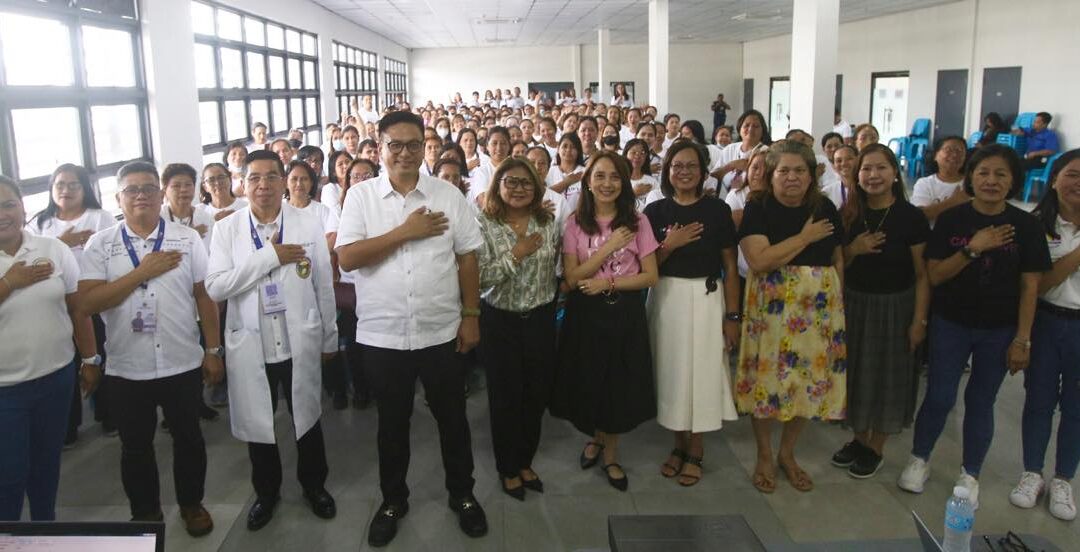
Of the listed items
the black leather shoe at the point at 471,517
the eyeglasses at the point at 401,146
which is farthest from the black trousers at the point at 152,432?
the eyeglasses at the point at 401,146

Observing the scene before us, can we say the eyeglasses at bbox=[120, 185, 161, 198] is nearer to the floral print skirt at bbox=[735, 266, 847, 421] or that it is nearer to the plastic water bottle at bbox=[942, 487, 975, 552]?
the floral print skirt at bbox=[735, 266, 847, 421]

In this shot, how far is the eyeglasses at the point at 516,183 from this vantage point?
2.91 m

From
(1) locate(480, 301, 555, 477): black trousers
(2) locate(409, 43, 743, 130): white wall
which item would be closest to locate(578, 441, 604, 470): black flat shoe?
(1) locate(480, 301, 555, 477): black trousers

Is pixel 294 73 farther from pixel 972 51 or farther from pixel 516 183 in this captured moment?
pixel 972 51

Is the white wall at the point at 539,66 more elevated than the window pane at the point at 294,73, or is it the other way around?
the white wall at the point at 539,66

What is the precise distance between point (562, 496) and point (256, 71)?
338 inches

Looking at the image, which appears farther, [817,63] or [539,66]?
[539,66]

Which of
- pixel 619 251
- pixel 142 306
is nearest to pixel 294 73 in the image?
pixel 142 306

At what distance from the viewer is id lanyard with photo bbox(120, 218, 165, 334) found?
2619 mm

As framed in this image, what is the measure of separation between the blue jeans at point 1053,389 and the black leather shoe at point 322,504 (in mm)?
2976

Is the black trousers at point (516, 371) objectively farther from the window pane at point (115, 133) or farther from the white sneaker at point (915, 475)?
the window pane at point (115, 133)

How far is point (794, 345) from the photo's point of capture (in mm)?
3014

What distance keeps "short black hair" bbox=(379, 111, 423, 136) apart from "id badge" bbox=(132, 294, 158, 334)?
107 centimetres

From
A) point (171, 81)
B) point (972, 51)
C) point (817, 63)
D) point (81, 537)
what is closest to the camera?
point (81, 537)
